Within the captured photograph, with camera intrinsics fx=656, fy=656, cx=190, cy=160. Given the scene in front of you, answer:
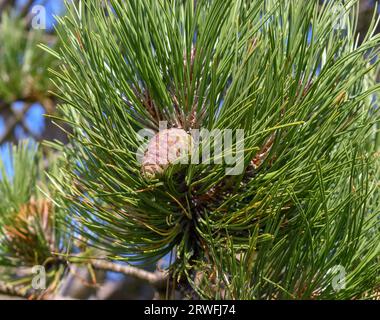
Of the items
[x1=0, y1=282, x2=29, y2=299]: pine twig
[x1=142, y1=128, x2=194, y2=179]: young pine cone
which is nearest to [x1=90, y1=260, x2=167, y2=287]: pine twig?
[x1=0, y1=282, x2=29, y2=299]: pine twig

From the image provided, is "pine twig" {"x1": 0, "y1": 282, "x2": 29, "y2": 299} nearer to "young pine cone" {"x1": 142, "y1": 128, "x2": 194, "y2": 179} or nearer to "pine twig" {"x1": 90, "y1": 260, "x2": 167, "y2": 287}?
"pine twig" {"x1": 90, "y1": 260, "x2": 167, "y2": 287}

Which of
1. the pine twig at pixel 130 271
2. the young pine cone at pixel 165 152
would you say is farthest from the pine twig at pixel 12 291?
the young pine cone at pixel 165 152

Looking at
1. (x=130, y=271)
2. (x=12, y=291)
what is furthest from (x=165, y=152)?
(x=12, y=291)

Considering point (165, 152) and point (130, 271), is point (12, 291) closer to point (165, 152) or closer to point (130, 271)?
point (130, 271)

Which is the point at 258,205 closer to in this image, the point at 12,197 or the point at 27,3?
the point at 12,197

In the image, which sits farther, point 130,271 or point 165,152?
point 130,271

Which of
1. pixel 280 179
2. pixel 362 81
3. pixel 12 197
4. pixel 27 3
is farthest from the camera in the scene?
pixel 27 3
